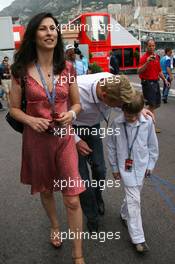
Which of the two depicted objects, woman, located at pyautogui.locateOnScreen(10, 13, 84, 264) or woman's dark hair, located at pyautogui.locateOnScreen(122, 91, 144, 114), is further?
woman's dark hair, located at pyautogui.locateOnScreen(122, 91, 144, 114)

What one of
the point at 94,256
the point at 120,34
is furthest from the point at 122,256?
the point at 120,34

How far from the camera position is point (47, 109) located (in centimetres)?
254

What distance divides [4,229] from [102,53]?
1652 cm

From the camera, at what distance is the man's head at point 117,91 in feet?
8.39

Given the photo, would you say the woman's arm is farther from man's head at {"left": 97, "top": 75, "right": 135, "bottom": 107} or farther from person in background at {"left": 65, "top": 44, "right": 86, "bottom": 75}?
person in background at {"left": 65, "top": 44, "right": 86, "bottom": 75}

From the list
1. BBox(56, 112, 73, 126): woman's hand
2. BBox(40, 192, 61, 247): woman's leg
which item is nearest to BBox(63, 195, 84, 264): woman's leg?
BBox(40, 192, 61, 247): woman's leg

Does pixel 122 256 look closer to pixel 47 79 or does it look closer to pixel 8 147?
pixel 47 79

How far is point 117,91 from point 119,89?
21 mm

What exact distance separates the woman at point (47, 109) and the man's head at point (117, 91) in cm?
24

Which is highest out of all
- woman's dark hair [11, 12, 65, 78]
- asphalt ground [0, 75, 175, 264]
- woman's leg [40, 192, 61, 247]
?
woman's dark hair [11, 12, 65, 78]

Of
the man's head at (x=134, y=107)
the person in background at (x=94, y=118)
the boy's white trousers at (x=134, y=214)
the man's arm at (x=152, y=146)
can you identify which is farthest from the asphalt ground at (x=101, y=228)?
the man's head at (x=134, y=107)

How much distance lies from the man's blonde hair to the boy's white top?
32 cm

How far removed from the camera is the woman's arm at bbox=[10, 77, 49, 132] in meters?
2.43

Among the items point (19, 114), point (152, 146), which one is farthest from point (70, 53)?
point (19, 114)
